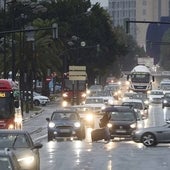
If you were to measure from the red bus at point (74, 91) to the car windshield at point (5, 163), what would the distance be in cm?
7658

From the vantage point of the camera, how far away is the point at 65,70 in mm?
110750

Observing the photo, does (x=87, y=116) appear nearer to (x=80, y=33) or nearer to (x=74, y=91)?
(x=74, y=91)

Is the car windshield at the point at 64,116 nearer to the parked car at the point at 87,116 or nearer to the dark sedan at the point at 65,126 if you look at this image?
the dark sedan at the point at 65,126

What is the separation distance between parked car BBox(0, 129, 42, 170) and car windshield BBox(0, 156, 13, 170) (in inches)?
187

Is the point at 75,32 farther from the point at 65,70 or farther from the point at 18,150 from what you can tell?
the point at 18,150

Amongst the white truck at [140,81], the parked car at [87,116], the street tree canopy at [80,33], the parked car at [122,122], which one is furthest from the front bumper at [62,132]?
the white truck at [140,81]

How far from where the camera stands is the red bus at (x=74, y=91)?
302ft

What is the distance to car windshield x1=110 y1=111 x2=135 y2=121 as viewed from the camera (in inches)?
1646

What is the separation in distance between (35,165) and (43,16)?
324 ft

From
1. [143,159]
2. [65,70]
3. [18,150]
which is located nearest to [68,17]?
[65,70]

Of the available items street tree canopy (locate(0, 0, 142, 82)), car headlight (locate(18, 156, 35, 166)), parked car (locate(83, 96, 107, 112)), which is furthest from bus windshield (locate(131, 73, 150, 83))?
car headlight (locate(18, 156, 35, 166))

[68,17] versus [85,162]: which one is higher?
[68,17]

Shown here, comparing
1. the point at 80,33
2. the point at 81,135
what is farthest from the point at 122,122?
the point at 80,33

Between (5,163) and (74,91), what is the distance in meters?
79.5
